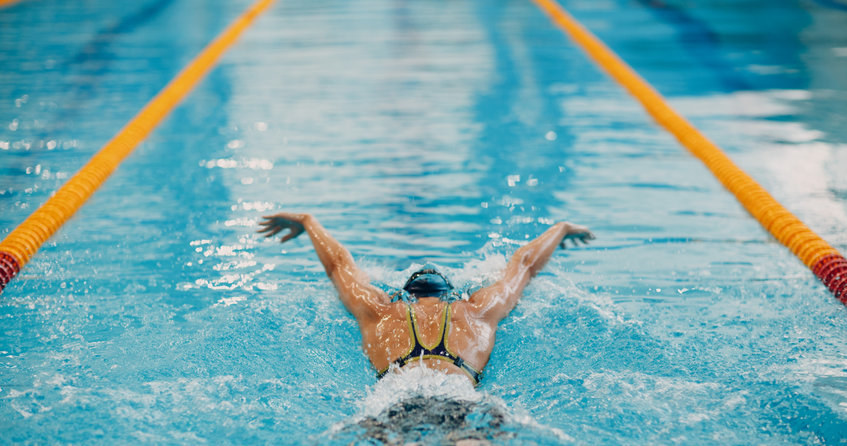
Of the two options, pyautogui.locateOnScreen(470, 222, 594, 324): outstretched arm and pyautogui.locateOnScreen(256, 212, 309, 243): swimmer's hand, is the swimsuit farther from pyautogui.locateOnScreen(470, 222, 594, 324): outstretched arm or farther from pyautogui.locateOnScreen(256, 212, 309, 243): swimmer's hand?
pyautogui.locateOnScreen(256, 212, 309, 243): swimmer's hand

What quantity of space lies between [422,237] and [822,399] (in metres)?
2.29

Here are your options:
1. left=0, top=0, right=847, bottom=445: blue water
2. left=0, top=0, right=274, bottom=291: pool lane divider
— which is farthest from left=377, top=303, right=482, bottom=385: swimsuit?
left=0, top=0, right=274, bottom=291: pool lane divider

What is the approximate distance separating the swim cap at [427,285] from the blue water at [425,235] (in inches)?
13.3

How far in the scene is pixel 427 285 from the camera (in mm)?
3516

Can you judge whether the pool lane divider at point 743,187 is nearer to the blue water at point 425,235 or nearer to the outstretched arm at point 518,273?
the blue water at point 425,235

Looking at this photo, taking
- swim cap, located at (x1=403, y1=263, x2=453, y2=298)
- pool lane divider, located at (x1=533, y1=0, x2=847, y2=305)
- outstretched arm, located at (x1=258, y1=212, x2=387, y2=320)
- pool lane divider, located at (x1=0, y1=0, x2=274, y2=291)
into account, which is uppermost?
swim cap, located at (x1=403, y1=263, x2=453, y2=298)

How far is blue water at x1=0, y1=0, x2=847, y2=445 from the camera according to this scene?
10.2 ft

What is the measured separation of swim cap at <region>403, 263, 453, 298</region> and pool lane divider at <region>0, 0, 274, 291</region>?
2122mm

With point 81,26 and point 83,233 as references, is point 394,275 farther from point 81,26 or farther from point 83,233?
point 81,26

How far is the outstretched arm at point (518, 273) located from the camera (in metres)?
3.62

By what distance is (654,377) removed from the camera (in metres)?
3.29

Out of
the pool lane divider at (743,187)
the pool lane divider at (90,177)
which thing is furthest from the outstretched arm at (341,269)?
the pool lane divider at (743,187)

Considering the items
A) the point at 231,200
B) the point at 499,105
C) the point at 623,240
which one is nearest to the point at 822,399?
the point at 623,240

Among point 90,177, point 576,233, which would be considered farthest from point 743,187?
point 90,177
